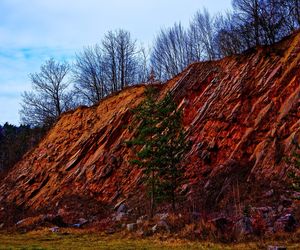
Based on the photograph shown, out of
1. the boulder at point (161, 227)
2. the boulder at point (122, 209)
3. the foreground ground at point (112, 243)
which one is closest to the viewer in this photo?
the foreground ground at point (112, 243)

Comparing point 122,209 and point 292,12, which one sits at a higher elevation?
point 292,12

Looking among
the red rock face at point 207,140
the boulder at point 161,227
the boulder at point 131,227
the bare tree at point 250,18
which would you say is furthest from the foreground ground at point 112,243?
the bare tree at point 250,18

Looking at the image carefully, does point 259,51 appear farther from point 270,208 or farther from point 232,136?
point 270,208

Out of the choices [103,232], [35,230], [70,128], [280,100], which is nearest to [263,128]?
[280,100]

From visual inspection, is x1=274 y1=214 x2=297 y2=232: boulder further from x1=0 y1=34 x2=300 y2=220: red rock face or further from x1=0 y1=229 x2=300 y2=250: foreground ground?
x1=0 y1=34 x2=300 y2=220: red rock face

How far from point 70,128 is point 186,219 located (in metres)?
19.9

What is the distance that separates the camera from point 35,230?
76.9 ft

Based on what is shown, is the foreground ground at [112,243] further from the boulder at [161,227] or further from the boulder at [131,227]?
the boulder at [161,227]

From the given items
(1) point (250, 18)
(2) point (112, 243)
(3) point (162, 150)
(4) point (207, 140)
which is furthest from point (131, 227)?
(1) point (250, 18)

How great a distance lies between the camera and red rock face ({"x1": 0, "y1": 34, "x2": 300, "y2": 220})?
67.7ft

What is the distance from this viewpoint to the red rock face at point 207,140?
20.6 m

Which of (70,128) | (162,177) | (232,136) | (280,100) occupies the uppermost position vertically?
(70,128)

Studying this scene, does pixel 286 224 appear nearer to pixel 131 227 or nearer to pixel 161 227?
pixel 161 227

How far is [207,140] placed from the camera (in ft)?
78.2
